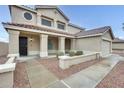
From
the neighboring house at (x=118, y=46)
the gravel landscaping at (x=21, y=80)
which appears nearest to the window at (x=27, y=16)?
the gravel landscaping at (x=21, y=80)

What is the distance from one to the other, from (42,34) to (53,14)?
5.49m

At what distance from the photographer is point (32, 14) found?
11.9 metres

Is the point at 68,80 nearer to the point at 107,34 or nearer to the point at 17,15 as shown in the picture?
the point at 17,15

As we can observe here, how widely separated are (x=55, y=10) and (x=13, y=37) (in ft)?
29.0

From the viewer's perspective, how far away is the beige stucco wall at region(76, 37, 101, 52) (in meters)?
11.3

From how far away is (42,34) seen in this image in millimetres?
10383

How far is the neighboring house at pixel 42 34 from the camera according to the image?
8.65 metres

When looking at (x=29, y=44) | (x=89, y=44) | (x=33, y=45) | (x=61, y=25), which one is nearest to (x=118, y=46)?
(x=89, y=44)

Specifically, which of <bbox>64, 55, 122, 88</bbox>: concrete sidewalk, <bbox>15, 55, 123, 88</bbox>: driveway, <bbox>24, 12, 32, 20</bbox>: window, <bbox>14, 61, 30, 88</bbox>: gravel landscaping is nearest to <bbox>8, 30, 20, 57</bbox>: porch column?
<bbox>24, 12, 32, 20</bbox>: window
